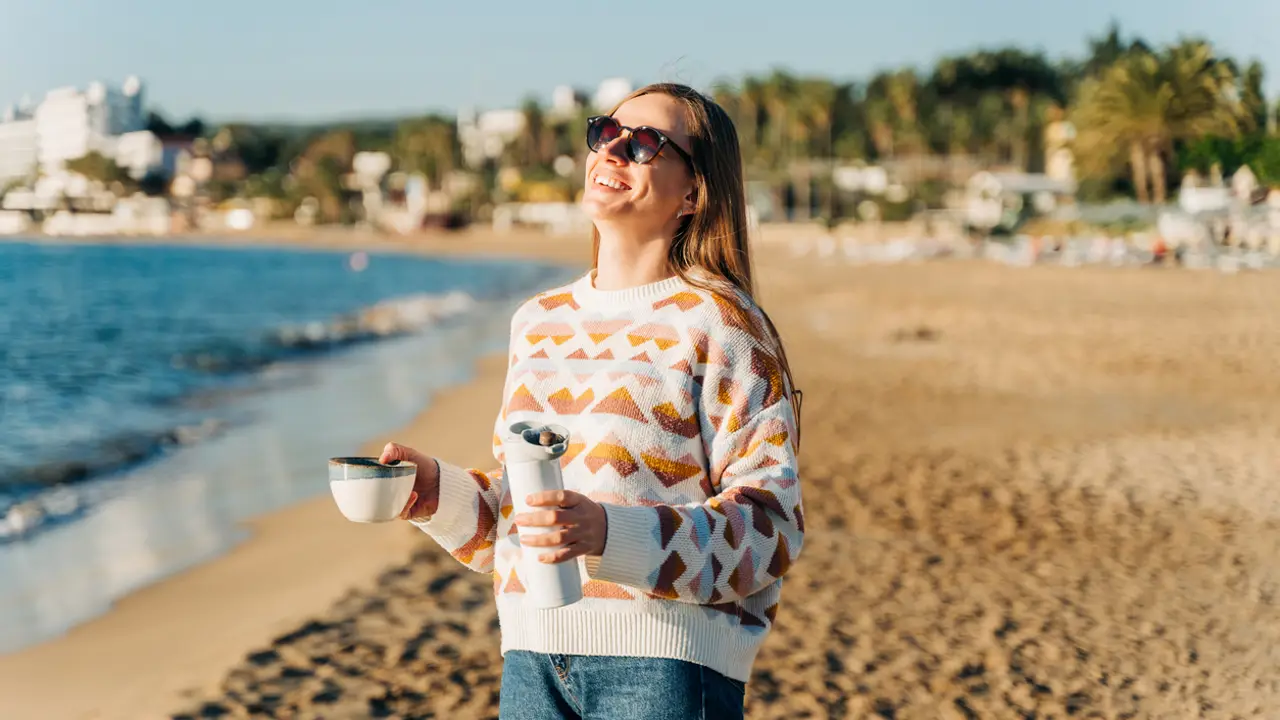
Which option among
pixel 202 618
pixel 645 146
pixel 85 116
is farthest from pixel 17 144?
pixel 645 146

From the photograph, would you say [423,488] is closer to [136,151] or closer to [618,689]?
[618,689]

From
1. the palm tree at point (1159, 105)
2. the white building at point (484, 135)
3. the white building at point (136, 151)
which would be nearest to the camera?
the palm tree at point (1159, 105)

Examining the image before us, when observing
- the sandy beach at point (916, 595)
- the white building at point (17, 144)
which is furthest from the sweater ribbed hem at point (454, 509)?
the white building at point (17, 144)

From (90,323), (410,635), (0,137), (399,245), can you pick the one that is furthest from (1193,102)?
(399,245)

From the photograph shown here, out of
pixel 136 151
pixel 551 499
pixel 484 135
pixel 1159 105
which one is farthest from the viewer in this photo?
pixel 484 135

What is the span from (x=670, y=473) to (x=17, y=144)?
700 cm

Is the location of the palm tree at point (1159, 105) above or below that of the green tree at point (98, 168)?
below

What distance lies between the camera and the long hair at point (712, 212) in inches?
75.5

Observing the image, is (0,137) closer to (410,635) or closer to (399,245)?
(410,635)

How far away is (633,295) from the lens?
1.88 meters

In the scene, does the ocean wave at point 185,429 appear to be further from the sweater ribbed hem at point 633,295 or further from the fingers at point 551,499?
the fingers at point 551,499

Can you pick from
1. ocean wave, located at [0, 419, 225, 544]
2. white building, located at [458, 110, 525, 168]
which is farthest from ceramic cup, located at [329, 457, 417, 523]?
white building, located at [458, 110, 525, 168]

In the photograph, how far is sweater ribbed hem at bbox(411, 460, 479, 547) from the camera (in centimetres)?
190

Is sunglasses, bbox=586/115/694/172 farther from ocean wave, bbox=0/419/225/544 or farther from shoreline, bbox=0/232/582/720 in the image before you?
ocean wave, bbox=0/419/225/544
